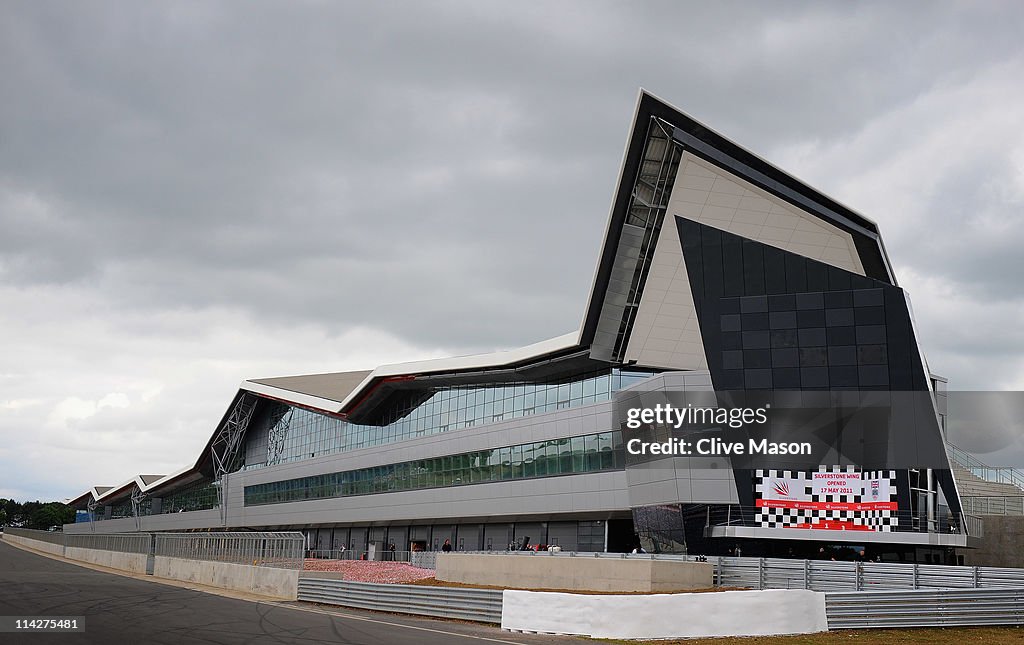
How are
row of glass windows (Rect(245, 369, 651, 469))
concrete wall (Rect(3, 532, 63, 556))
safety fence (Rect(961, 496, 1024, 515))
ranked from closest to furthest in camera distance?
safety fence (Rect(961, 496, 1024, 515)) < row of glass windows (Rect(245, 369, 651, 469)) < concrete wall (Rect(3, 532, 63, 556))

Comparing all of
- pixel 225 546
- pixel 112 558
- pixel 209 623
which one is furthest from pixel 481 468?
pixel 209 623

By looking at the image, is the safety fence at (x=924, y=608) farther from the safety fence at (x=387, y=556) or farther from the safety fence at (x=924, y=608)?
the safety fence at (x=387, y=556)

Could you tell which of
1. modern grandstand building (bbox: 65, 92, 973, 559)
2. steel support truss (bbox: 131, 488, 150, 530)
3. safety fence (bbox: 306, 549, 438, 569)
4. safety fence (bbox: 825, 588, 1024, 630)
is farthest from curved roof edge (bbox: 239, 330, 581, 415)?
steel support truss (bbox: 131, 488, 150, 530)

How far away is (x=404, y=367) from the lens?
5691cm

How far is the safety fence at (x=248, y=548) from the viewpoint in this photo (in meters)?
33.2

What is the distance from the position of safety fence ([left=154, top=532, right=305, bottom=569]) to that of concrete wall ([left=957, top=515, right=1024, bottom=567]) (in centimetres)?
2949

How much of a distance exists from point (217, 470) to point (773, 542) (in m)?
70.5

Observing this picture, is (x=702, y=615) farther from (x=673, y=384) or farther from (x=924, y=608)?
(x=673, y=384)

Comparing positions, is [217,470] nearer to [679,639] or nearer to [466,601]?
[466,601]

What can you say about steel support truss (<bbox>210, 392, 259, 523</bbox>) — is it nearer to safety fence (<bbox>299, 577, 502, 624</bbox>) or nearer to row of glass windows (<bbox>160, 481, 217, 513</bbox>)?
row of glass windows (<bbox>160, 481, 217, 513</bbox>)

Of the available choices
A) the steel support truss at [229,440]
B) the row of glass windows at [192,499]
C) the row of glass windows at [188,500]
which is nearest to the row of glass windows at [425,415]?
the steel support truss at [229,440]

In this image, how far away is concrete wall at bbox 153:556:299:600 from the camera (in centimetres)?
3048

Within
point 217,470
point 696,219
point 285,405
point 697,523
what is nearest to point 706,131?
point 696,219

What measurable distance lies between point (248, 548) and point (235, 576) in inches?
46.0
